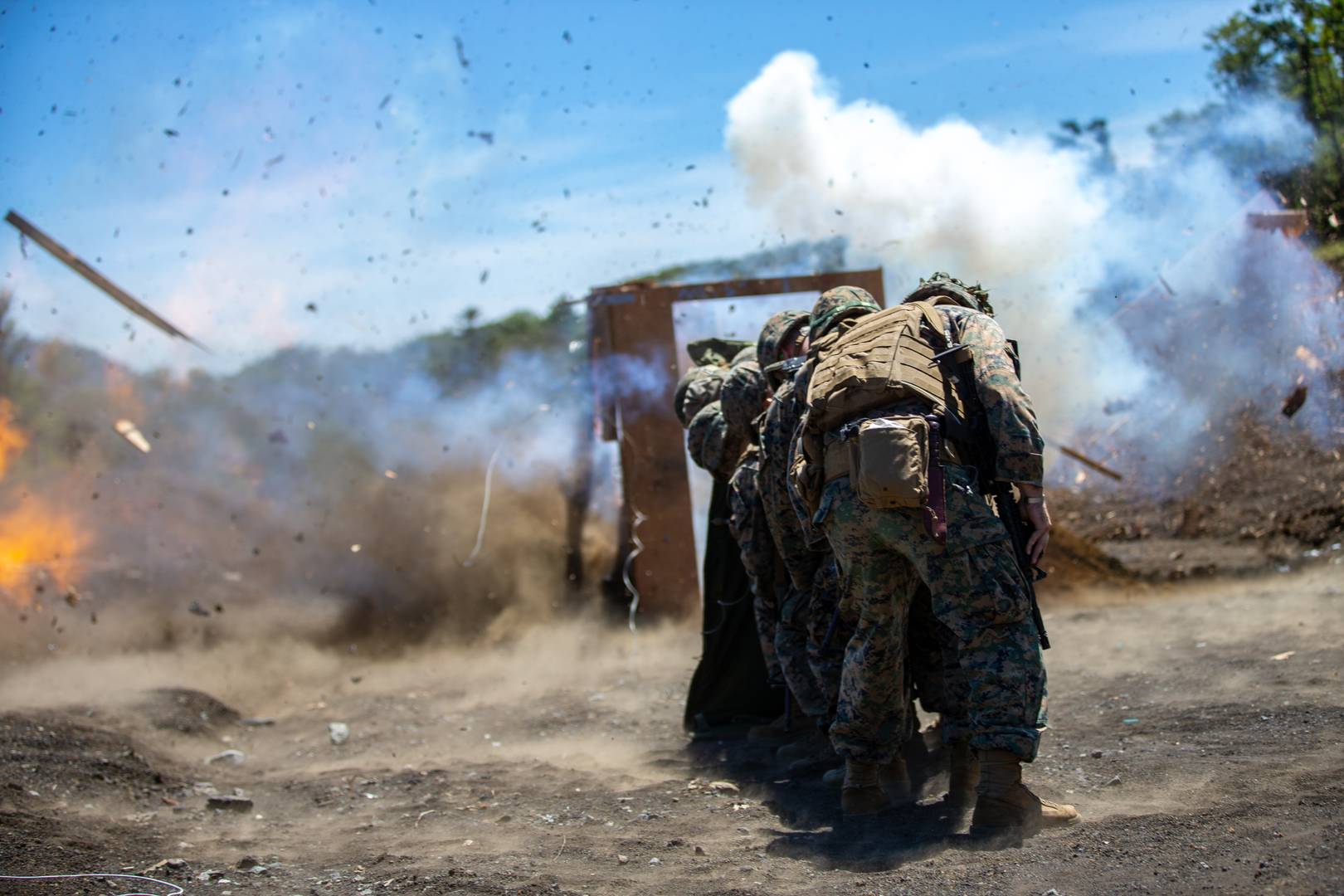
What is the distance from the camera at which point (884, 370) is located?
3.62 m

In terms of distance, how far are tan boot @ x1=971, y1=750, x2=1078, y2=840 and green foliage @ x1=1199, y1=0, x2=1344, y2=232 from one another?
679 cm

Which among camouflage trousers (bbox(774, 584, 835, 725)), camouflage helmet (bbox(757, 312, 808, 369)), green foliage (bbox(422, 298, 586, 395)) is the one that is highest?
green foliage (bbox(422, 298, 586, 395))

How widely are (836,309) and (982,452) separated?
2.62ft

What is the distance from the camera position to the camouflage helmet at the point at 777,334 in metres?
4.81

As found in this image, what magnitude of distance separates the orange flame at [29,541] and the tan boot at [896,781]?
258 inches

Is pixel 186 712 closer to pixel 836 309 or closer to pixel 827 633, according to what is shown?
pixel 827 633

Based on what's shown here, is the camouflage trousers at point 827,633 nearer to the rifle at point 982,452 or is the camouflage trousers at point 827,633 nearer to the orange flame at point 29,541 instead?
the rifle at point 982,452

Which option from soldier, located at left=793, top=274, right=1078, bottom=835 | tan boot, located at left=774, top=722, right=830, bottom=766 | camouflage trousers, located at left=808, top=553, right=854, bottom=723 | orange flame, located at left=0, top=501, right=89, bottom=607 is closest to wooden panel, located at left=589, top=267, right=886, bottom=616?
tan boot, located at left=774, top=722, right=830, bottom=766

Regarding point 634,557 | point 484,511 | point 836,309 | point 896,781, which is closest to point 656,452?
point 634,557

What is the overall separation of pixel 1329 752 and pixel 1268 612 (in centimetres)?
282

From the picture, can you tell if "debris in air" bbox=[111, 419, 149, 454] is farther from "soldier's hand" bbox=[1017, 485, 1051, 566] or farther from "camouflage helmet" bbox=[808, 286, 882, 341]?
"soldier's hand" bbox=[1017, 485, 1051, 566]

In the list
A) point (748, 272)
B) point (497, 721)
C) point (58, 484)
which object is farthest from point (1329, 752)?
point (58, 484)

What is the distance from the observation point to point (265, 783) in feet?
18.8

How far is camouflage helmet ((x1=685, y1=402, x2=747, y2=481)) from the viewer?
555 centimetres
